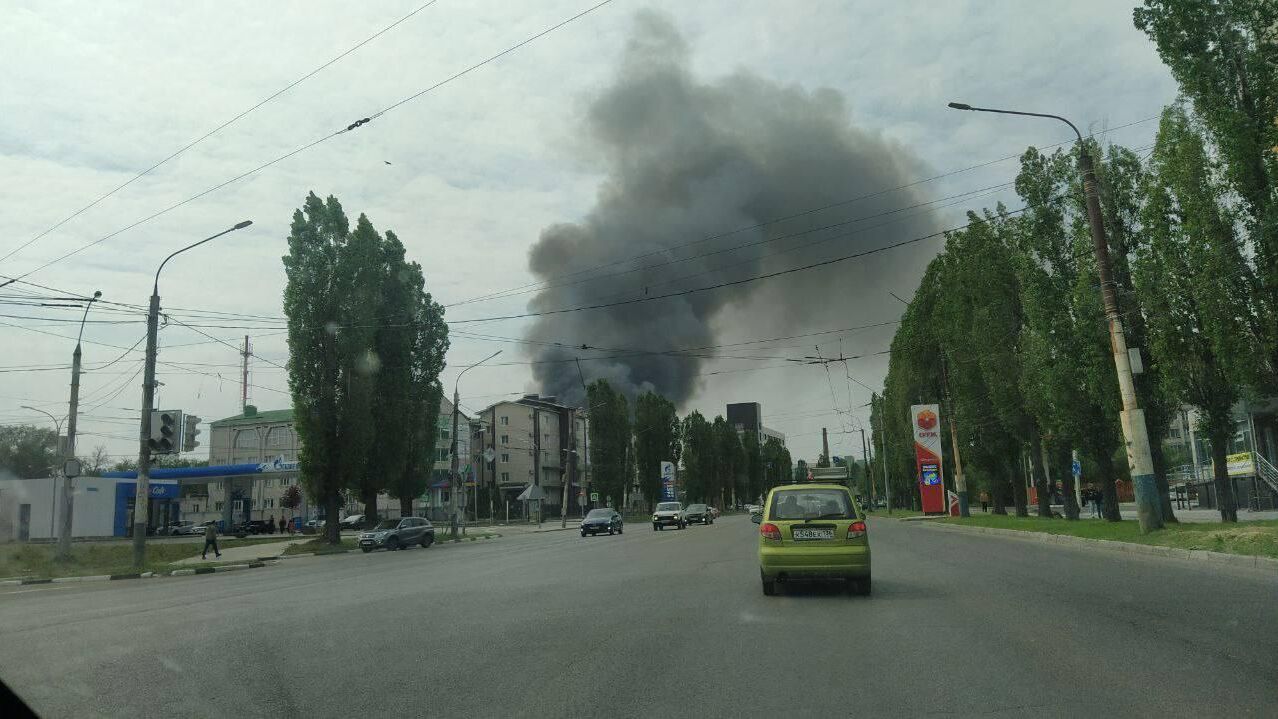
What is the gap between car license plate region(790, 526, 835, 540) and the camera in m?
12.3

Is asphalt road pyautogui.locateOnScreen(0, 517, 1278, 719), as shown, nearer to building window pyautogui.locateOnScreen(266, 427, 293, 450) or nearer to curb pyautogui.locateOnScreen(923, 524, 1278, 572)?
curb pyautogui.locateOnScreen(923, 524, 1278, 572)

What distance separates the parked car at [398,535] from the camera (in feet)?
130

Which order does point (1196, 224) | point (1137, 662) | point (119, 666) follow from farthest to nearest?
point (1196, 224) → point (119, 666) → point (1137, 662)

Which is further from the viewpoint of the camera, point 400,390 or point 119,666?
point 400,390

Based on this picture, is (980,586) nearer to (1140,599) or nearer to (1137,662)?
(1140,599)

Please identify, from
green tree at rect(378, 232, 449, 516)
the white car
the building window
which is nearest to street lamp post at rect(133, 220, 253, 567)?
green tree at rect(378, 232, 449, 516)

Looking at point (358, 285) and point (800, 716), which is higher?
point (358, 285)

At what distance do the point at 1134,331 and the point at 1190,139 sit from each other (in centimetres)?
608

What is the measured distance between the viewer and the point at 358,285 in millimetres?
42562

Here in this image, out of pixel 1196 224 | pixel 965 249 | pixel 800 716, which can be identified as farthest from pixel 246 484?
pixel 800 716

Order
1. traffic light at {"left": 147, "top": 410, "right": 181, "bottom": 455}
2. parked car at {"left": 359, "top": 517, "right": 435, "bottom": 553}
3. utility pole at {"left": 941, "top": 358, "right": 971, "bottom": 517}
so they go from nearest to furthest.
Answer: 1. traffic light at {"left": 147, "top": 410, "right": 181, "bottom": 455}
2. parked car at {"left": 359, "top": 517, "right": 435, "bottom": 553}
3. utility pole at {"left": 941, "top": 358, "right": 971, "bottom": 517}

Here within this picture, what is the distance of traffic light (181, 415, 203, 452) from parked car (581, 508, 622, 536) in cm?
2013

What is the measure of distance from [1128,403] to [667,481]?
7664 cm

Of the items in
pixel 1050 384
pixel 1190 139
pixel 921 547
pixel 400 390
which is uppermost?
pixel 1190 139
